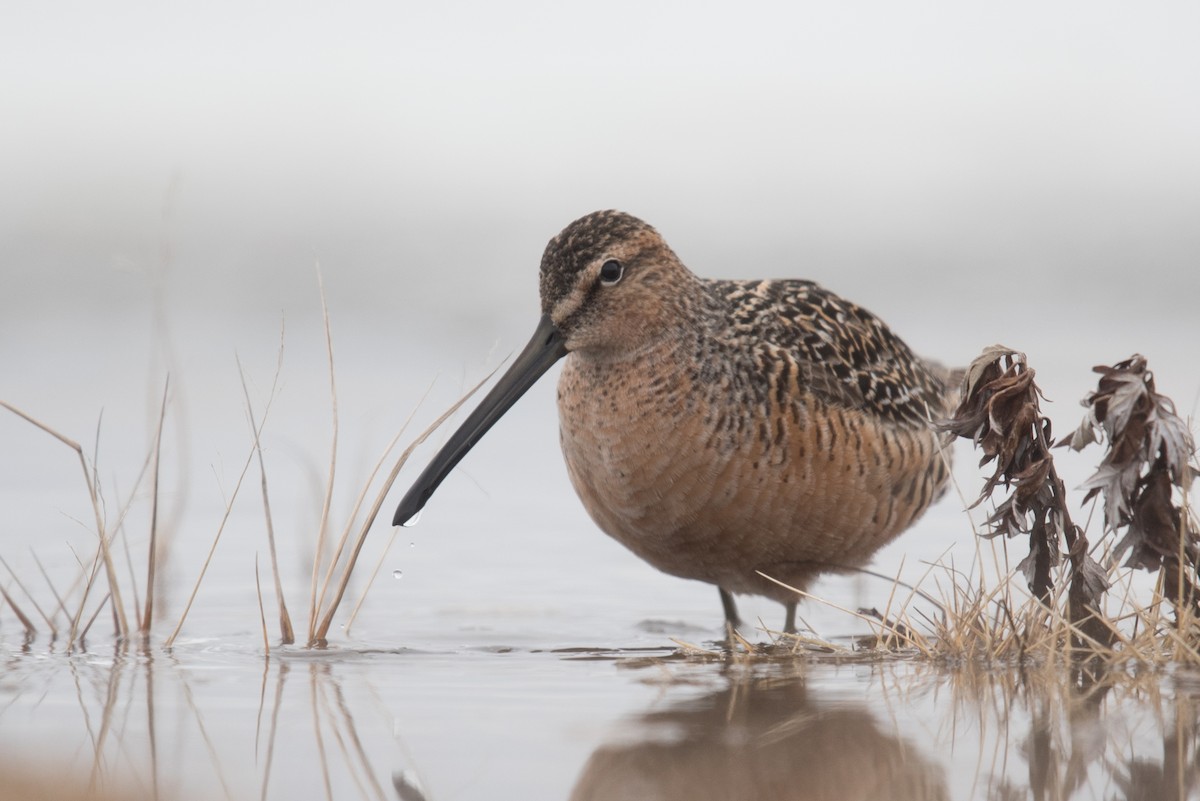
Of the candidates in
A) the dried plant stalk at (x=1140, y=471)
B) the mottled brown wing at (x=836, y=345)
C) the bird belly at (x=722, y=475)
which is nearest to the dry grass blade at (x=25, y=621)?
the bird belly at (x=722, y=475)

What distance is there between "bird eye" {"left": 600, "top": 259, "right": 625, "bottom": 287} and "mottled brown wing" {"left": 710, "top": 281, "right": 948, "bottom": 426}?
0.40 metres

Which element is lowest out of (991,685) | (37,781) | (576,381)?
(37,781)

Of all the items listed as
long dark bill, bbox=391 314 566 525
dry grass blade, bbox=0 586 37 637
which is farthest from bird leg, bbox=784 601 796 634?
dry grass blade, bbox=0 586 37 637

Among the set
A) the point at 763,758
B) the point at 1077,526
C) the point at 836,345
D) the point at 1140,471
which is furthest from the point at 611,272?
the point at 763,758

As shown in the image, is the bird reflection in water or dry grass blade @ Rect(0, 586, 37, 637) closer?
the bird reflection in water

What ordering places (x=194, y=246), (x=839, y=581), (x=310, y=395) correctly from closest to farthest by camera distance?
(x=839, y=581) → (x=310, y=395) → (x=194, y=246)

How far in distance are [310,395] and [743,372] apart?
3.67 metres

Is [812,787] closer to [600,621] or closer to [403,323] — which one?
[600,621]

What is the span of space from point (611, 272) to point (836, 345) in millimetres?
768

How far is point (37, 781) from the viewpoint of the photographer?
8.66 ft

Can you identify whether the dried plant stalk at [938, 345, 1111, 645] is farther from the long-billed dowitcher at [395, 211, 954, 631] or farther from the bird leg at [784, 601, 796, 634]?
the bird leg at [784, 601, 796, 634]

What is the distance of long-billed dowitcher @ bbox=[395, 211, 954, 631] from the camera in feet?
14.2

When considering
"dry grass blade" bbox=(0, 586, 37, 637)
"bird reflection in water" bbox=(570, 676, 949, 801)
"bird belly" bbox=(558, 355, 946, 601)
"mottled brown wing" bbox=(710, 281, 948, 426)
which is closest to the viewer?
"bird reflection in water" bbox=(570, 676, 949, 801)

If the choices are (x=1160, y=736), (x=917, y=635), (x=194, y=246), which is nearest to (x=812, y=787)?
(x=1160, y=736)
